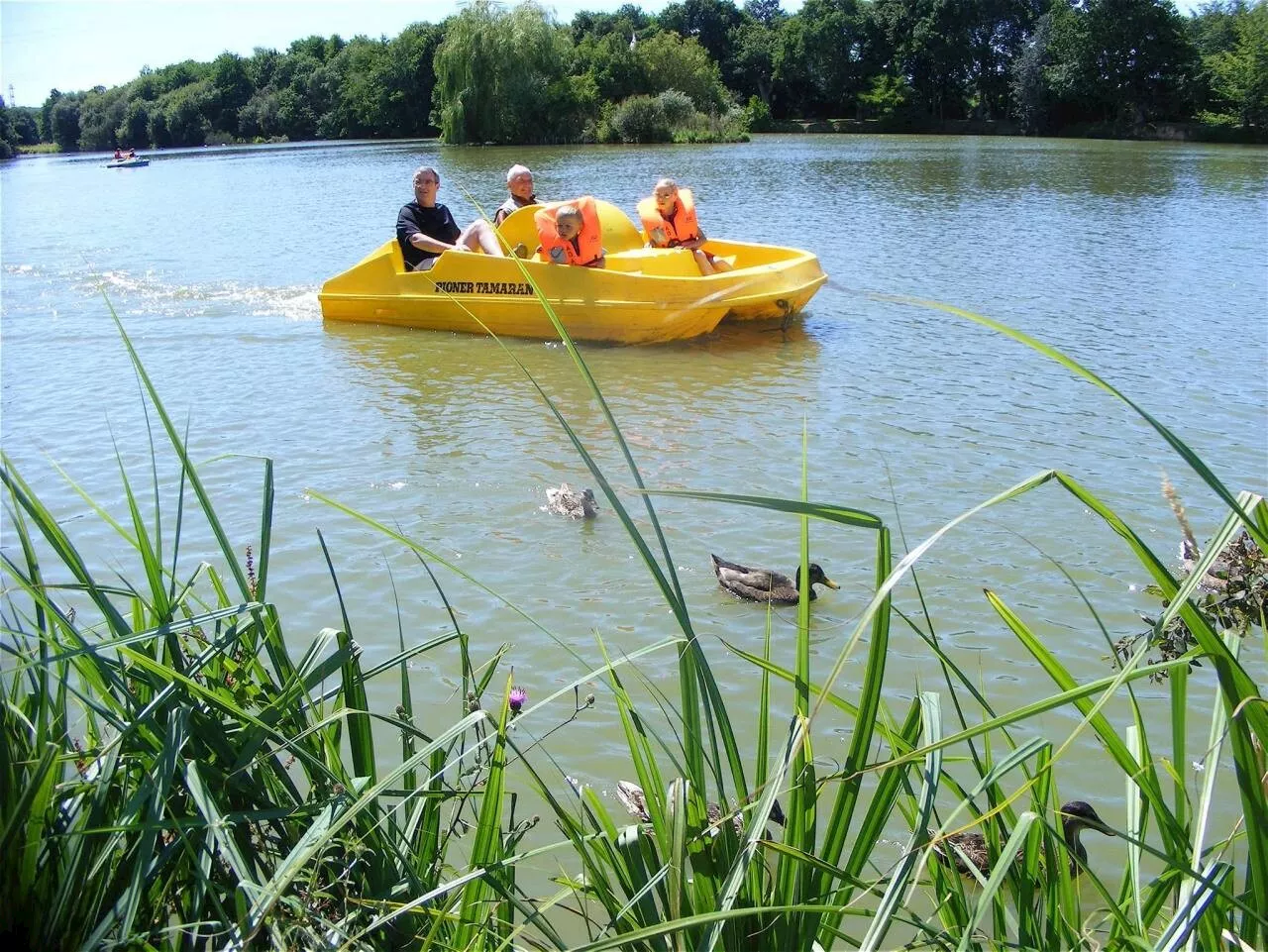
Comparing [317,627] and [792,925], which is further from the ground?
[792,925]

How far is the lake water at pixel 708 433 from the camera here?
4.29m

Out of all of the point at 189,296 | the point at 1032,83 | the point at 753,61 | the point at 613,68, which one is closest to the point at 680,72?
the point at 613,68

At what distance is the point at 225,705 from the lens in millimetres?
1631

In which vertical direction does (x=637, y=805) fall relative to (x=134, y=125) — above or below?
below

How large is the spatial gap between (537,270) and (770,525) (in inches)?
165

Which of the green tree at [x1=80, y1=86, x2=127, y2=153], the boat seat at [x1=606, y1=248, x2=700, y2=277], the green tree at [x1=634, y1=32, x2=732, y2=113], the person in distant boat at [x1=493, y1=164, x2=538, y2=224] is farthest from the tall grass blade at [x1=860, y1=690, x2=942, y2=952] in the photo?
the green tree at [x1=80, y1=86, x2=127, y2=153]

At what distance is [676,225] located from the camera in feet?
31.4

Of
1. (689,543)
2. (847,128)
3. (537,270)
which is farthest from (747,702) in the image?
(847,128)

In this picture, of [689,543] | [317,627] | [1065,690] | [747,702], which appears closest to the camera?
[1065,690]

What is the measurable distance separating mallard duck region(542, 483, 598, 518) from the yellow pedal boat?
2.82 metres

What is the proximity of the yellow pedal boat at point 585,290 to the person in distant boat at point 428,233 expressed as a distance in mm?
152

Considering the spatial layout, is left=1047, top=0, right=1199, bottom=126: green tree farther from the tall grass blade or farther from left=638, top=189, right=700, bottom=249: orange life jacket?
the tall grass blade

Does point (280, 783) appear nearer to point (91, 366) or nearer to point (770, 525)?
point (770, 525)

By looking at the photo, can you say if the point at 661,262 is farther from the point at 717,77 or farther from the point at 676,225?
the point at 717,77
